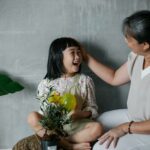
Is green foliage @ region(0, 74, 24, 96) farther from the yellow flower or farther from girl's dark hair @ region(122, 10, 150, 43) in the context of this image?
girl's dark hair @ region(122, 10, 150, 43)

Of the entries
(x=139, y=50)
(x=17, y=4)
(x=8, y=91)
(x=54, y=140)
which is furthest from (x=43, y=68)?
(x=139, y=50)

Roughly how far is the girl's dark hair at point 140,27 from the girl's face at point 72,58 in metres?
0.47

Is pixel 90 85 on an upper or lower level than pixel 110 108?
upper

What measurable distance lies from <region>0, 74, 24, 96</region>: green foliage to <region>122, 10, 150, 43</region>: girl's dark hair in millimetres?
790

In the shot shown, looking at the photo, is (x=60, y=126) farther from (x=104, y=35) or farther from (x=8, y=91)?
(x=104, y=35)

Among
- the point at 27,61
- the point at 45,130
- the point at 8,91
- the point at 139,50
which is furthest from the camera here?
the point at 27,61

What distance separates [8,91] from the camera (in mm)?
2010

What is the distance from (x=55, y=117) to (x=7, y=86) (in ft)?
1.52

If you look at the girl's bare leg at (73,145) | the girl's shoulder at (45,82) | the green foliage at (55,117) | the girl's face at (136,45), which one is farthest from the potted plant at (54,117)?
the girl's face at (136,45)

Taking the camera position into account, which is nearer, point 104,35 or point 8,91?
point 8,91

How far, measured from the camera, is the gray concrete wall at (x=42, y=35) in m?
2.09

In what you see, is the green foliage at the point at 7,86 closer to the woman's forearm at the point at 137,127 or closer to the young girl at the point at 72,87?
the young girl at the point at 72,87

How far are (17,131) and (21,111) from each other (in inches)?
5.6

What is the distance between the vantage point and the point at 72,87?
2059 millimetres
